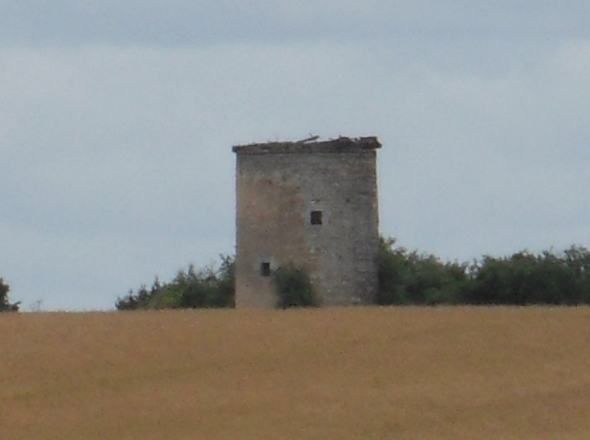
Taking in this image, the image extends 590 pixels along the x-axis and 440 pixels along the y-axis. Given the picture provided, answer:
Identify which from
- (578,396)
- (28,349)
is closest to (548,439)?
(578,396)

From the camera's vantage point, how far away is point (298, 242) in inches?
1693

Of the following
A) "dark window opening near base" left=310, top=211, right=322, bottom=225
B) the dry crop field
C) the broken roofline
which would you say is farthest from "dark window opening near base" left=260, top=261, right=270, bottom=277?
the dry crop field

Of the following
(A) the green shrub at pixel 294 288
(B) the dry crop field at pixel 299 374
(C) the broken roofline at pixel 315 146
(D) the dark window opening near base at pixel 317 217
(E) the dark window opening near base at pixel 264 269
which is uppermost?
(C) the broken roofline at pixel 315 146

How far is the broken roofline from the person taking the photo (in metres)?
43.1

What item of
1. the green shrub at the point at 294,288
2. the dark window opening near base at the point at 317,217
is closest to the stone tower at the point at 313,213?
the dark window opening near base at the point at 317,217

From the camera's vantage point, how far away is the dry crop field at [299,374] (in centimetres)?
2523

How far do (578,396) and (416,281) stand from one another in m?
18.5

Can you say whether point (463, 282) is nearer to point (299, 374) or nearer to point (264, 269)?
point (264, 269)

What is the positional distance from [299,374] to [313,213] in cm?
1394

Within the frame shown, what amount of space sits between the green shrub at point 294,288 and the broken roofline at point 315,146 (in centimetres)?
232

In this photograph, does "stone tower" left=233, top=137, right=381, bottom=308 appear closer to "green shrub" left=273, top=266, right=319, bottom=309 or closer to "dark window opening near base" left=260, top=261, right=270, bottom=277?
"dark window opening near base" left=260, top=261, right=270, bottom=277

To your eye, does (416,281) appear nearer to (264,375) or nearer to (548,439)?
(264,375)

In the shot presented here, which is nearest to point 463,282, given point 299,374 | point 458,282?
point 458,282

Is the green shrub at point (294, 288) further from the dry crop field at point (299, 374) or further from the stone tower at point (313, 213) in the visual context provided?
the dry crop field at point (299, 374)
